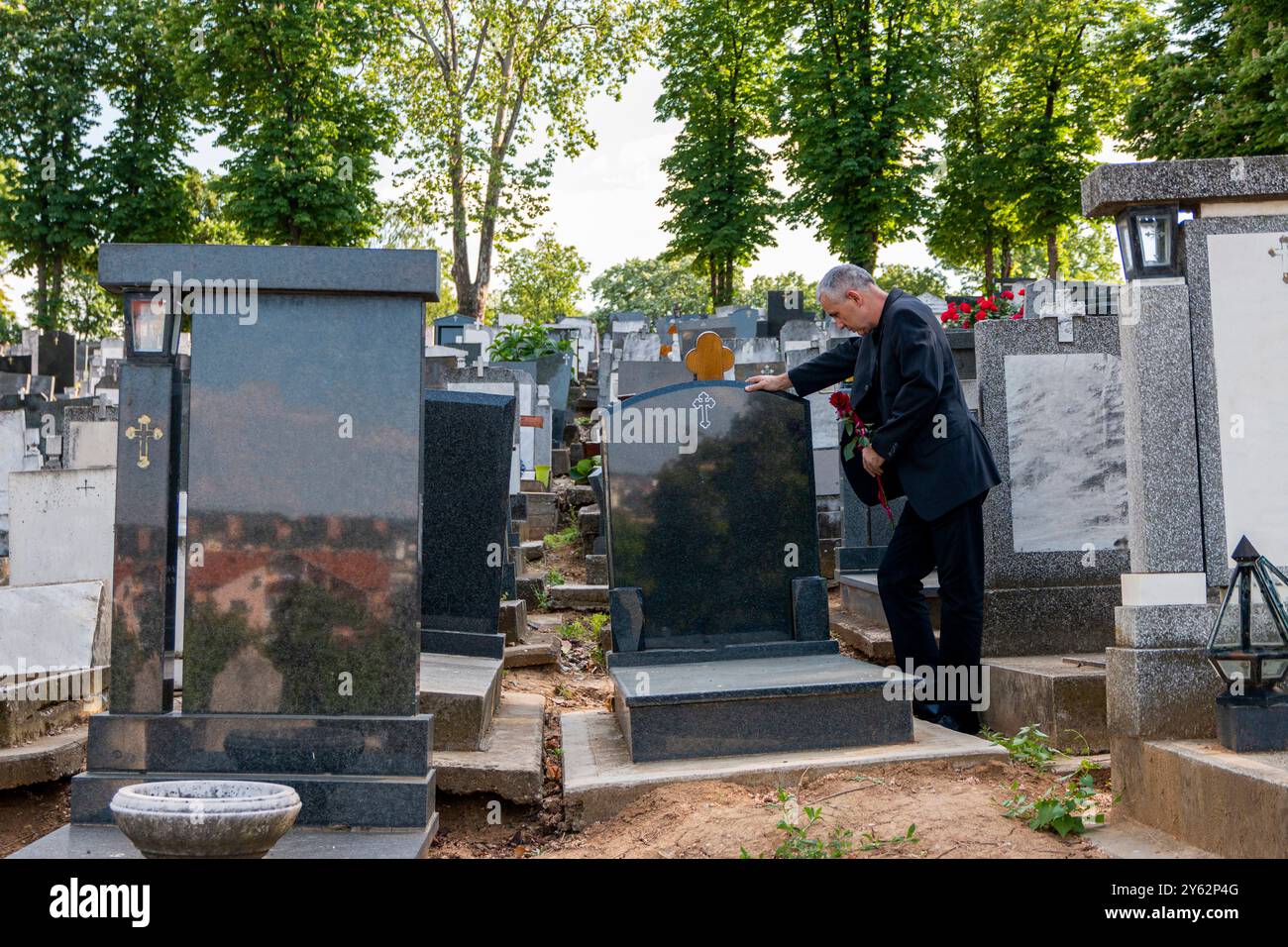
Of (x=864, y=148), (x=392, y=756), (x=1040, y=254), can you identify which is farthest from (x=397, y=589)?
(x=1040, y=254)

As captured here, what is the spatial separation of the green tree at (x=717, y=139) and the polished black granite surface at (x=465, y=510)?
87.5 ft

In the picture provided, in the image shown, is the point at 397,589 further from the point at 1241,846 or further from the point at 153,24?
the point at 153,24

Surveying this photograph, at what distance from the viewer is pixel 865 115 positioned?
2677 centimetres

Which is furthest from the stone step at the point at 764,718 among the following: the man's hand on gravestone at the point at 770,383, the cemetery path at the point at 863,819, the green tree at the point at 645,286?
the green tree at the point at 645,286

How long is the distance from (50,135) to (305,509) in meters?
34.6

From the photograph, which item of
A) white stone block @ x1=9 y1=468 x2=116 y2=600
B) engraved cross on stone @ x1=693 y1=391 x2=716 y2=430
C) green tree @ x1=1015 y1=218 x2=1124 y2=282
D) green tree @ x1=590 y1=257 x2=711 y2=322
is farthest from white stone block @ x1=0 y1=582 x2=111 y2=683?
green tree @ x1=590 y1=257 x2=711 y2=322

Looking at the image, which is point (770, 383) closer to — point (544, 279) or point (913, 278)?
point (544, 279)

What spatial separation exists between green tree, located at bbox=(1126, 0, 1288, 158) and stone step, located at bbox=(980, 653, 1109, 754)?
1742cm

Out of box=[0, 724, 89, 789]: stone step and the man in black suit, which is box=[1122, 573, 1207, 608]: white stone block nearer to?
the man in black suit

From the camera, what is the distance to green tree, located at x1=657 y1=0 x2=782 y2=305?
32094 millimetres

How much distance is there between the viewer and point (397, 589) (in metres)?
3.85

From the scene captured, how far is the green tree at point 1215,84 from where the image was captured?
20188 millimetres

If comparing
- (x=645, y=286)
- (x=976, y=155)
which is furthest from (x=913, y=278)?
(x=645, y=286)
